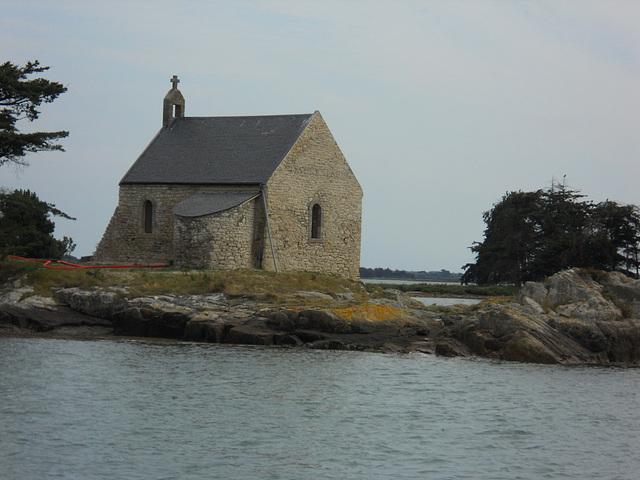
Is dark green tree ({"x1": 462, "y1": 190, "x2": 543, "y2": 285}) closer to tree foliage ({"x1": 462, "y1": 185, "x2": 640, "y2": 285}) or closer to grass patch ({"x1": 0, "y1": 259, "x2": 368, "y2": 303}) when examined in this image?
tree foliage ({"x1": 462, "y1": 185, "x2": 640, "y2": 285})

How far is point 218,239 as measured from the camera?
A: 107 feet

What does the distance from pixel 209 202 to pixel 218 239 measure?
6.27 ft

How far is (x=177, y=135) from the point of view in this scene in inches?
1531

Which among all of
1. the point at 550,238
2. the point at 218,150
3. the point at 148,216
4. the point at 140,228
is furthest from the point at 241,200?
the point at 550,238

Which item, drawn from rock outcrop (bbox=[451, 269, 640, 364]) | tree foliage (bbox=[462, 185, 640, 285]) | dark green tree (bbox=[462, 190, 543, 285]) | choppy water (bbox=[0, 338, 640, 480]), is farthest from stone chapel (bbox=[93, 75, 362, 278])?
dark green tree (bbox=[462, 190, 543, 285])

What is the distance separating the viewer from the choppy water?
13234 mm

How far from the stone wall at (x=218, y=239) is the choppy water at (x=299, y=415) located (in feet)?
26.8

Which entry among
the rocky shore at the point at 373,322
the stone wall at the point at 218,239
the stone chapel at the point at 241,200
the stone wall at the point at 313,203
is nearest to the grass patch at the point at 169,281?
the rocky shore at the point at 373,322

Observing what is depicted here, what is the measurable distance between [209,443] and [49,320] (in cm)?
1439

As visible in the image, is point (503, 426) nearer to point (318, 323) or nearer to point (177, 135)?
point (318, 323)

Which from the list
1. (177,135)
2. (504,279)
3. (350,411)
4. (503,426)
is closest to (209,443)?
(350,411)

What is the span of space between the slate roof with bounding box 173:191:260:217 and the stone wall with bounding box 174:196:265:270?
0.65 ft

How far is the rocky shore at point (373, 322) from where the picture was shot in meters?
24.8

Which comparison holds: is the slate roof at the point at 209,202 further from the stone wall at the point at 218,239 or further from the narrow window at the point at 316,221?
the narrow window at the point at 316,221
